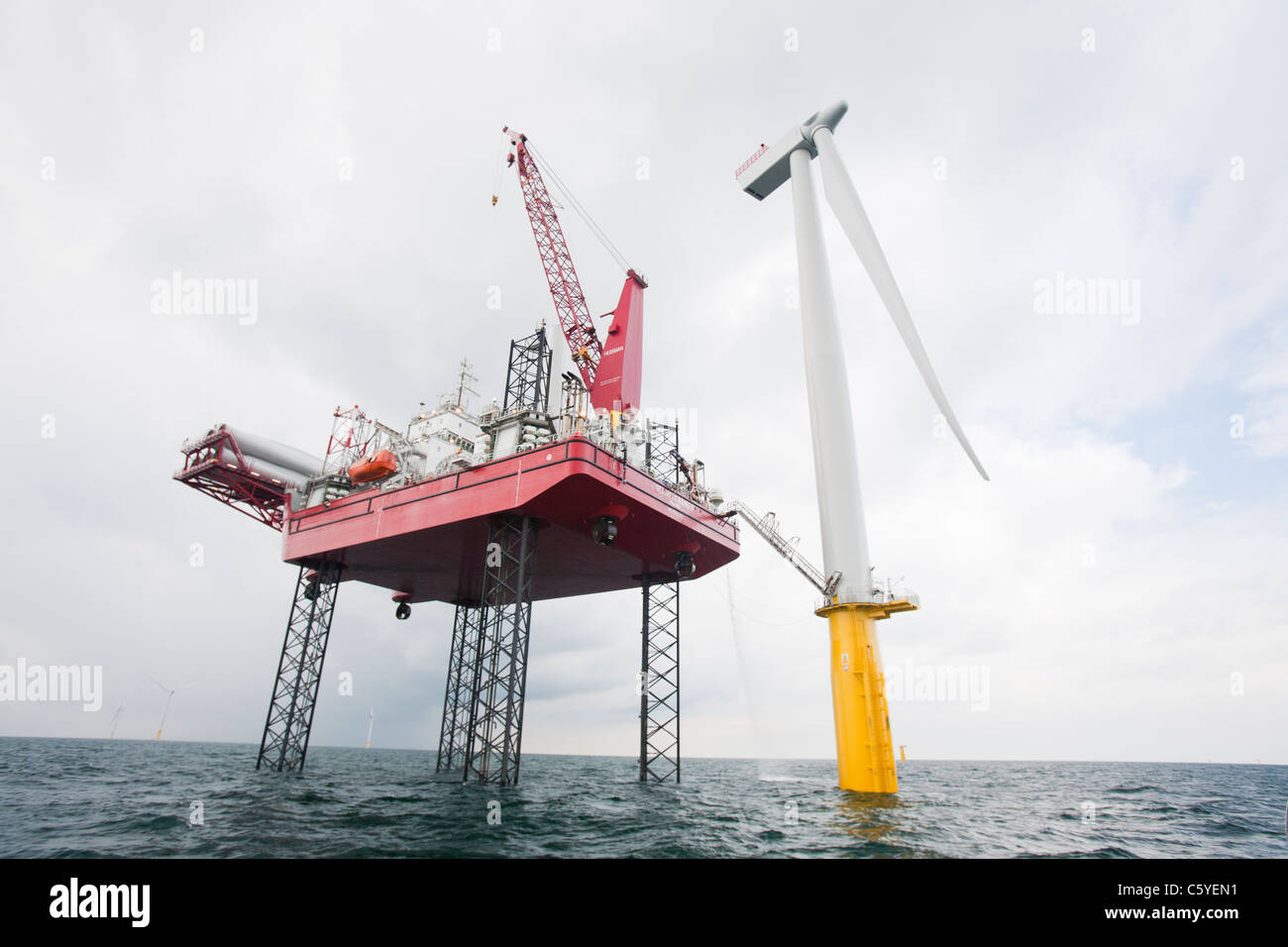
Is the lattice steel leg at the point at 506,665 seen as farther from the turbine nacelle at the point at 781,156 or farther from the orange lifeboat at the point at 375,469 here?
the turbine nacelle at the point at 781,156

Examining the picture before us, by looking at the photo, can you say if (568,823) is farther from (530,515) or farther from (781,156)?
(781,156)

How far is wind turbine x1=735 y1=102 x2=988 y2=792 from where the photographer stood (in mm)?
20406

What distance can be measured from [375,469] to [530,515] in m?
8.33

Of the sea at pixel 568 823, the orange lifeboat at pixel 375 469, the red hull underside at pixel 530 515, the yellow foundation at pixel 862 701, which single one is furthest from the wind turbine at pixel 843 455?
the orange lifeboat at pixel 375 469

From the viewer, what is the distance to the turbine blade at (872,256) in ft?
67.3

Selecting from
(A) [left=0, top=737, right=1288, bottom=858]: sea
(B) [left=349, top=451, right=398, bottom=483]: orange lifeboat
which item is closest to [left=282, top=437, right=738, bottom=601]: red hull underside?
(B) [left=349, top=451, right=398, bottom=483]: orange lifeboat

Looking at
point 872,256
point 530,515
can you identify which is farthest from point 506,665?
point 872,256

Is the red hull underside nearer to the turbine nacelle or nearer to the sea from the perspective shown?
the sea

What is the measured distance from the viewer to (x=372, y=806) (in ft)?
61.2

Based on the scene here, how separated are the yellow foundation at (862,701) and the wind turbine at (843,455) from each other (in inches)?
1.3

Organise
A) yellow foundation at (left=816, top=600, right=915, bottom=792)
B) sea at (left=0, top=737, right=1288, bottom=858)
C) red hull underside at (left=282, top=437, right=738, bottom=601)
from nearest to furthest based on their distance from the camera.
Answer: sea at (left=0, top=737, right=1288, bottom=858) < yellow foundation at (left=816, top=600, right=915, bottom=792) < red hull underside at (left=282, top=437, right=738, bottom=601)

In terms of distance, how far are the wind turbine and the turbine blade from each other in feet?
0.12
